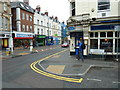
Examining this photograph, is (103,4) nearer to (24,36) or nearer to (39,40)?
(24,36)

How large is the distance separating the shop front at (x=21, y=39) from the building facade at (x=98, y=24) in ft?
Result: 59.9

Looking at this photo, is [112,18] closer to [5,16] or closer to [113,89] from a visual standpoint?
[113,89]

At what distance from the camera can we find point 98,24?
11469 mm

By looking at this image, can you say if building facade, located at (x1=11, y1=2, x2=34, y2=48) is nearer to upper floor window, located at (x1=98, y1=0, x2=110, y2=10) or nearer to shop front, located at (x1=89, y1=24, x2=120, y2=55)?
shop front, located at (x1=89, y1=24, x2=120, y2=55)

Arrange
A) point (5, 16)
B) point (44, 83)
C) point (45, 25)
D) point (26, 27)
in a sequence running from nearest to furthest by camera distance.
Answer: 1. point (44, 83)
2. point (5, 16)
3. point (26, 27)
4. point (45, 25)

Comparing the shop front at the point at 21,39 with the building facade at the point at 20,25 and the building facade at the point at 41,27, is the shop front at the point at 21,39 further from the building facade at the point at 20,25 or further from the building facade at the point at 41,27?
the building facade at the point at 41,27

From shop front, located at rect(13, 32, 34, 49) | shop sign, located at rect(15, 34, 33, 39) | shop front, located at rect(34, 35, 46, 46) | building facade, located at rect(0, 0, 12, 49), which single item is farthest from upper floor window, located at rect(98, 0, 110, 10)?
shop front, located at rect(34, 35, 46, 46)

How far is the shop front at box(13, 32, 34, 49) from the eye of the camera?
27259 mm

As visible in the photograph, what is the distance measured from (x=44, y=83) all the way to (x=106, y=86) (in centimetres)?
278

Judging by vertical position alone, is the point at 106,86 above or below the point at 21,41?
below

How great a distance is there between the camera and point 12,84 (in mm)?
5402

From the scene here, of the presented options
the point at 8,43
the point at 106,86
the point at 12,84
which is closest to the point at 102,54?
the point at 106,86

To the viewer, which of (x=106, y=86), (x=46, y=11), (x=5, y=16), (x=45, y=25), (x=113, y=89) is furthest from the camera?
(x=46, y=11)

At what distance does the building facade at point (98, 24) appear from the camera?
11.1 metres
